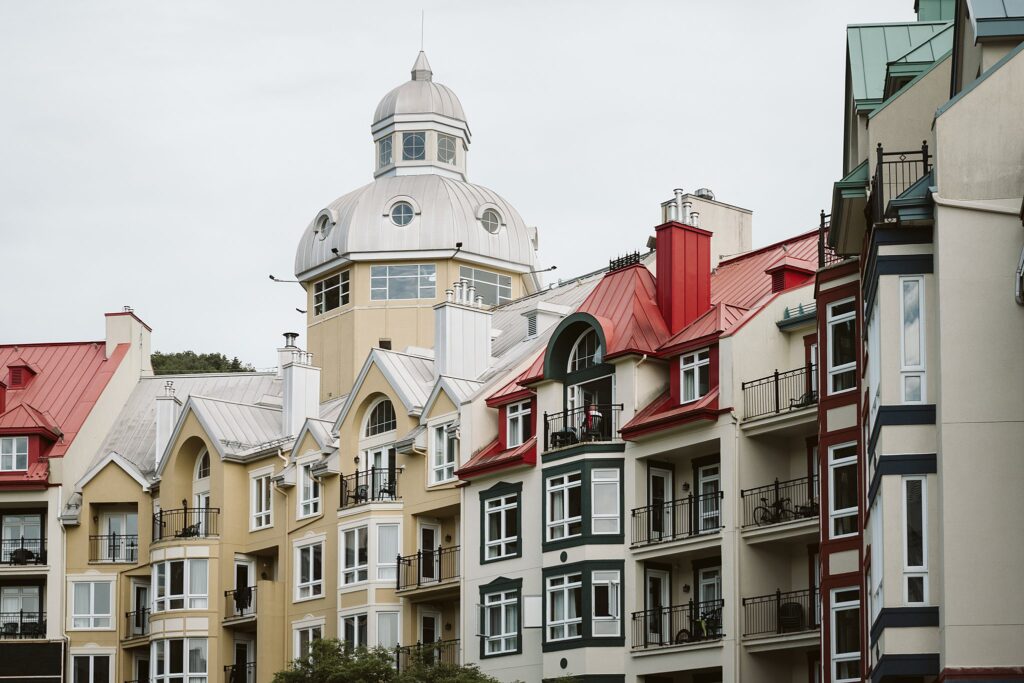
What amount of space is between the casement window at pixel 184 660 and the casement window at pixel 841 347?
31.2 m

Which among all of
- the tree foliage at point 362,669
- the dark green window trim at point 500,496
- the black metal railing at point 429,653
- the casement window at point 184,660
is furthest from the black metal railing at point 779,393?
the casement window at point 184,660

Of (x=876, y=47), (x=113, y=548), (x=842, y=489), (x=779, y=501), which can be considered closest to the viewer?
(x=876, y=47)

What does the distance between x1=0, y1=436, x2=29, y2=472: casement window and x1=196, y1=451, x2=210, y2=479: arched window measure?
674cm

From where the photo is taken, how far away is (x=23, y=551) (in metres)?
70.9

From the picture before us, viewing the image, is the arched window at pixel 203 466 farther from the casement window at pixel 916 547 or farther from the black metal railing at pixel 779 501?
the casement window at pixel 916 547

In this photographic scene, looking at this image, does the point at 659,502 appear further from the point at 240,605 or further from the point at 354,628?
the point at 240,605

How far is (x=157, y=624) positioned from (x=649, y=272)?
23741mm

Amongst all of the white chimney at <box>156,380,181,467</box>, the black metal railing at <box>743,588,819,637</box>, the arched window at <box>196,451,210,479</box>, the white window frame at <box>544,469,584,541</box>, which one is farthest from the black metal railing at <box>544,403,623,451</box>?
the white chimney at <box>156,380,181,467</box>

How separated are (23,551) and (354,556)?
1629cm

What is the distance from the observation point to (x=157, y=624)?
6712 centimetres

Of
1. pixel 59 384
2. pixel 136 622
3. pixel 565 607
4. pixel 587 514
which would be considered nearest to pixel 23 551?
pixel 136 622

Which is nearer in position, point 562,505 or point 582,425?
point 562,505

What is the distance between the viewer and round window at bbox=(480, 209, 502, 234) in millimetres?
79312

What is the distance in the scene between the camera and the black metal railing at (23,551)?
70688 mm
